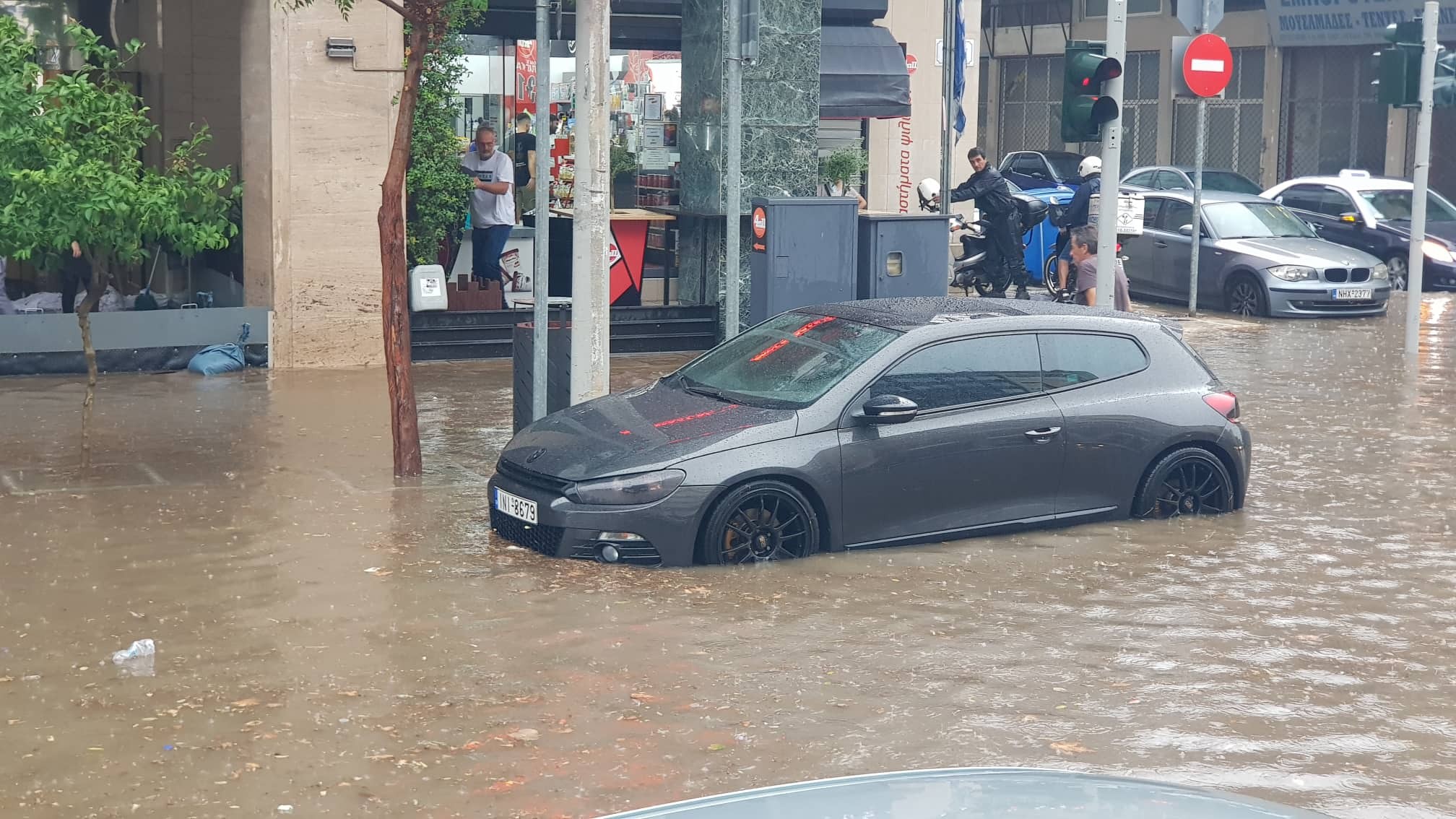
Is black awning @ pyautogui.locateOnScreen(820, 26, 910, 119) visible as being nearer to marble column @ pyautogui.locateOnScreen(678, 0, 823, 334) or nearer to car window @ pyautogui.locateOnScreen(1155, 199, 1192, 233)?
car window @ pyautogui.locateOnScreen(1155, 199, 1192, 233)

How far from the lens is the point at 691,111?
1744 centimetres

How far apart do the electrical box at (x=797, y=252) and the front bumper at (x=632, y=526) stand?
263 inches

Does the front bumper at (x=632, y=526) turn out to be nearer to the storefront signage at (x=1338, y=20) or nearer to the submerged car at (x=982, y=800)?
the submerged car at (x=982, y=800)

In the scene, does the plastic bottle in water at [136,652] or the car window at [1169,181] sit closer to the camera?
the plastic bottle in water at [136,652]

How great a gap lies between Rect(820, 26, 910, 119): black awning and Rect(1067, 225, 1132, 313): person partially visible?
22.0ft

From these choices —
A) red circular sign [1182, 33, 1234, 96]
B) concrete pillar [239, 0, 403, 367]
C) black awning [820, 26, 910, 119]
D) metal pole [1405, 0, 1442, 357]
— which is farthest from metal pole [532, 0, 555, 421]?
red circular sign [1182, 33, 1234, 96]

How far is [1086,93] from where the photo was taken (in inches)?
504

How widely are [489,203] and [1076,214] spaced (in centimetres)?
707

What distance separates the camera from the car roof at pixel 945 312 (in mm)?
9781

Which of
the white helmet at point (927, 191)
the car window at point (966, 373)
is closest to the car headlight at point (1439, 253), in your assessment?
the white helmet at point (927, 191)

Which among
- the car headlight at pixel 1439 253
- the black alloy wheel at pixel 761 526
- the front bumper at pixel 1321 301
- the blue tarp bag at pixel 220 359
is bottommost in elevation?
the black alloy wheel at pixel 761 526

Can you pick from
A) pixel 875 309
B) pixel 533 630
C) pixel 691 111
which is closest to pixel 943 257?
pixel 691 111

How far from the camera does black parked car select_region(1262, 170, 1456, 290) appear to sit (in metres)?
24.5

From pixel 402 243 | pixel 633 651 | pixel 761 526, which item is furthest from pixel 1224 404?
pixel 402 243
